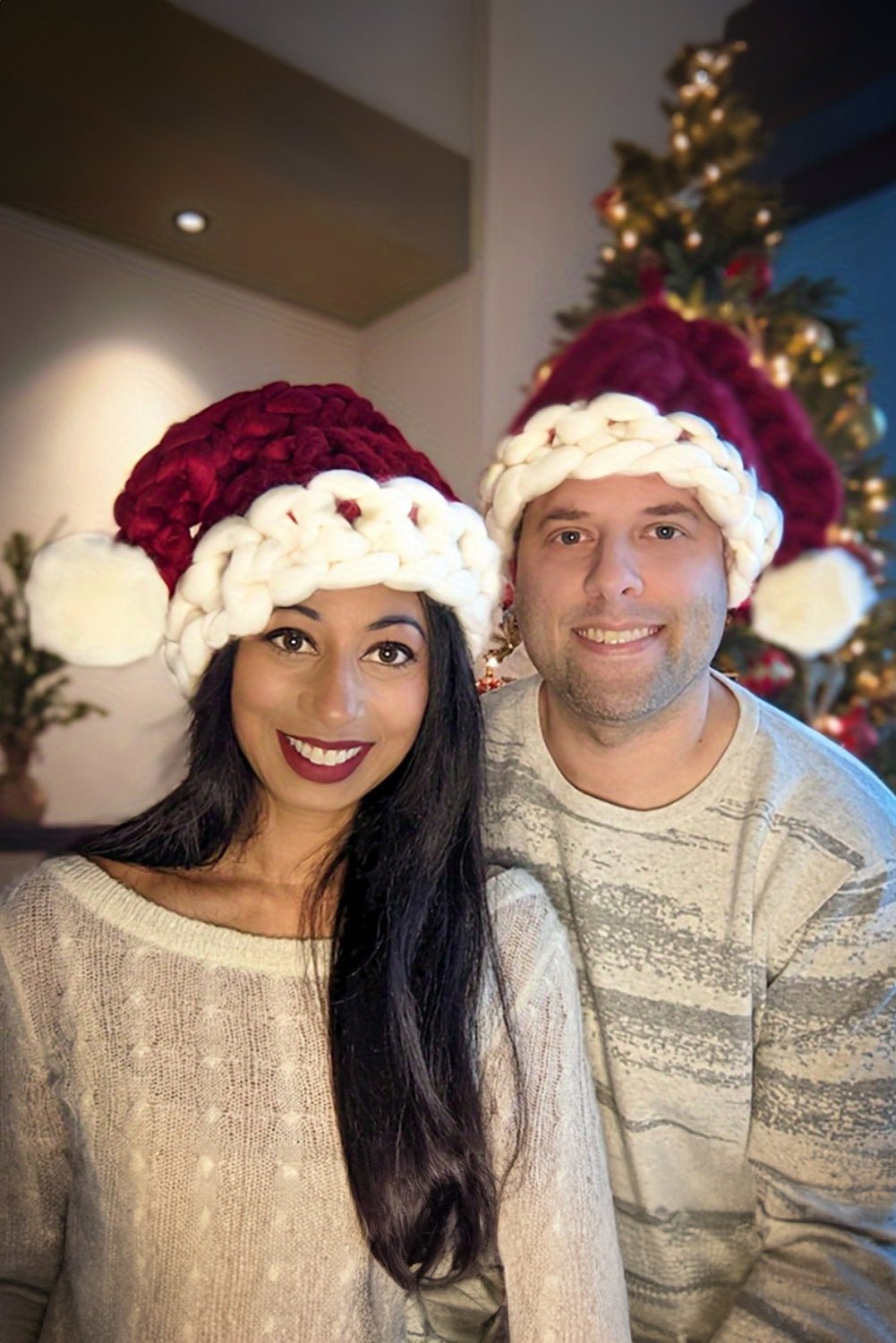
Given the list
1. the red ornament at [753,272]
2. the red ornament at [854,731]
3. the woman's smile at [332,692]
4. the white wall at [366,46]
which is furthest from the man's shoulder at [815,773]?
the red ornament at [753,272]

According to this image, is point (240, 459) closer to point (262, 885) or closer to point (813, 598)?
point (262, 885)

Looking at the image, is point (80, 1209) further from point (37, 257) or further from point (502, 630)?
point (37, 257)

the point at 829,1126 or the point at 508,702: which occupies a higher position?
the point at 508,702

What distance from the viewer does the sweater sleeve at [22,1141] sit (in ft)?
3.16

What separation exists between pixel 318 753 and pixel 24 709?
126cm

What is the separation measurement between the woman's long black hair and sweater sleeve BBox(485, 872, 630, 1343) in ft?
0.10

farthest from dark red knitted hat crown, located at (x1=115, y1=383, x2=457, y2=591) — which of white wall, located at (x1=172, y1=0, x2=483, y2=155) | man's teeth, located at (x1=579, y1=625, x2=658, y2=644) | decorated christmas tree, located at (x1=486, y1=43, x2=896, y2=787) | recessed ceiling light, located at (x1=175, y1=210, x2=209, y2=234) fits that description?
decorated christmas tree, located at (x1=486, y1=43, x2=896, y2=787)

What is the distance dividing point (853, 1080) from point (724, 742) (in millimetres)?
452

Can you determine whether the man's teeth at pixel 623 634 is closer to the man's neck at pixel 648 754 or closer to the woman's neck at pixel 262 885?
the man's neck at pixel 648 754

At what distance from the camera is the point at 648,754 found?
→ 1239 millimetres

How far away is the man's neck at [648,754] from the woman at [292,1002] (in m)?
0.26

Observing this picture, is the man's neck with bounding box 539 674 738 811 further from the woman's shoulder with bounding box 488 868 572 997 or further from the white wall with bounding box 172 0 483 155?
the white wall with bounding box 172 0 483 155

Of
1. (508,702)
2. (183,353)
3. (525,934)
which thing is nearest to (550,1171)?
(525,934)

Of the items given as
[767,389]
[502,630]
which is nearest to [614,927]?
[502,630]
